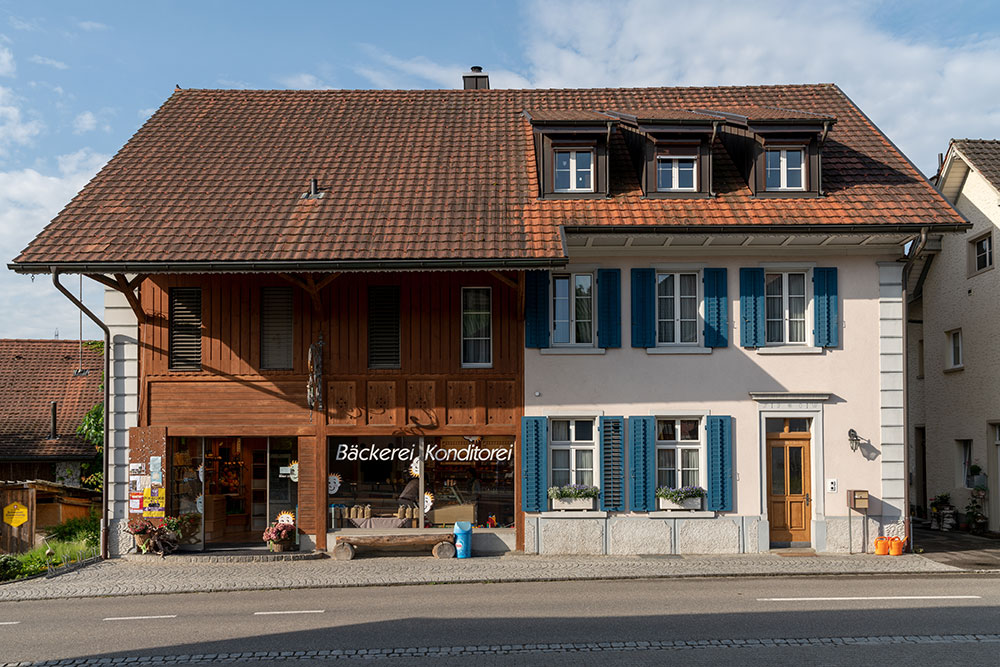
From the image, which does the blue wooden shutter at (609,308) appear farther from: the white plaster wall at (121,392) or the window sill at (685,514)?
the white plaster wall at (121,392)

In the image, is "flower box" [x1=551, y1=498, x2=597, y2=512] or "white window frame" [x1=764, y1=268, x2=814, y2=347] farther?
"white window frame" [x1=764, y1=268, x2=814, y2=347]

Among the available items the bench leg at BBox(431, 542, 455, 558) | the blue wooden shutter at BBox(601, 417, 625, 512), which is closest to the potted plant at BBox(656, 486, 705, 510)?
the blue wooden shutter at BBox(601, 417, 625, 512)

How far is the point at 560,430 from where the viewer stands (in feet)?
60.0

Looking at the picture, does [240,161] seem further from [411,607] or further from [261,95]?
[411,607]

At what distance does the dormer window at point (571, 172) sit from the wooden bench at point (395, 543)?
7.17 metres

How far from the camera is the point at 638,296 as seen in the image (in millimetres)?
18125

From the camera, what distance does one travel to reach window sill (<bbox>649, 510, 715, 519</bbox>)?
58.6 ft

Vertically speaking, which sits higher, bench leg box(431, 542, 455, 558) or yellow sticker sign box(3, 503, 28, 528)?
yellow sticker sign box(3, 503, 28, 528)

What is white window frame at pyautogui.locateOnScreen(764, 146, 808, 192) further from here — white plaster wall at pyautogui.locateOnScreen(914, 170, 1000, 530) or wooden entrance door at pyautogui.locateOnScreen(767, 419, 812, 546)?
white plaster wall at pyautogui.locateOnScreen(914, 170, 1000, 530)

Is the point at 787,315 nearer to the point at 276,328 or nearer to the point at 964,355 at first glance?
the point at 964,355

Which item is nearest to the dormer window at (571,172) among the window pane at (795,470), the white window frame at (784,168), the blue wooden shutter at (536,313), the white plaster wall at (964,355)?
the blue wooden shutter at (536,313)

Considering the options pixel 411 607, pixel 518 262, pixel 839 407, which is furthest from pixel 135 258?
pixel 839 407

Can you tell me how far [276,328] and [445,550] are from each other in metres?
5.31

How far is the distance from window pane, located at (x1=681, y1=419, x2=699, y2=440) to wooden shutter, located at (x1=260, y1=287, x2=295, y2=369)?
759cm
